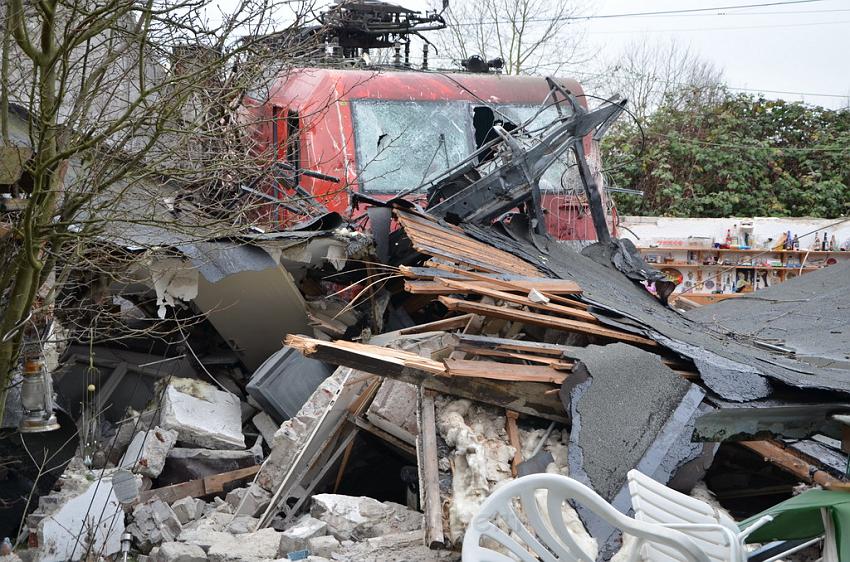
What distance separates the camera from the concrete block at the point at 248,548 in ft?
19.9

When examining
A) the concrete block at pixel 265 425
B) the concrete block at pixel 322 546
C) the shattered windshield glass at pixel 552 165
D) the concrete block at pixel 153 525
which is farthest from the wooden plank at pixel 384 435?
the shattered windshield glass at pixel 552 165

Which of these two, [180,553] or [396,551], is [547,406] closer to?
[396,551]

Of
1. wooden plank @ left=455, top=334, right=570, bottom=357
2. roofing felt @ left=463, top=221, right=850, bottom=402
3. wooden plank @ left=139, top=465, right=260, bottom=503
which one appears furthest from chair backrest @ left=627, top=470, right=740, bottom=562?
wooden plank @ left=139, top=465, right=260, bottom=503

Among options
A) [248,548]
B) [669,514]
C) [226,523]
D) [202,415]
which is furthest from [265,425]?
[669,514]

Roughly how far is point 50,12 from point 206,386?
5.07 meters

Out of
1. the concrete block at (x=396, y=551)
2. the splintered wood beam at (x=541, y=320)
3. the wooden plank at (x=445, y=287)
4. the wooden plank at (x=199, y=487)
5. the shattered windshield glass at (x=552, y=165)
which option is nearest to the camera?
the concrete block at (x=396, y=551)

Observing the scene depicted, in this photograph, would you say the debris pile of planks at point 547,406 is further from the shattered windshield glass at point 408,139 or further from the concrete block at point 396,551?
the shattered windshield glass at point 408,139

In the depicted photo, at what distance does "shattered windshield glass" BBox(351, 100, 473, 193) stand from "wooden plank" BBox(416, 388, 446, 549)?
4669 millimetres

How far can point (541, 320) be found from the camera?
6773 millimetres

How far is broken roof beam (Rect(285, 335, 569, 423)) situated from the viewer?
579 centimetres

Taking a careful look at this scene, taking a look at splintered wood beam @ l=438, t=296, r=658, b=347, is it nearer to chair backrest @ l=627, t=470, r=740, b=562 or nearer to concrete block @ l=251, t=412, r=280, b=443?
chair backrest @ l=627, t=470, r=740, b=562

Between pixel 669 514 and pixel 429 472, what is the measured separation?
1991 mm

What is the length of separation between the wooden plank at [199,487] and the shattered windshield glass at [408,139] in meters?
3.47

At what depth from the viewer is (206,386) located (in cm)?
903
